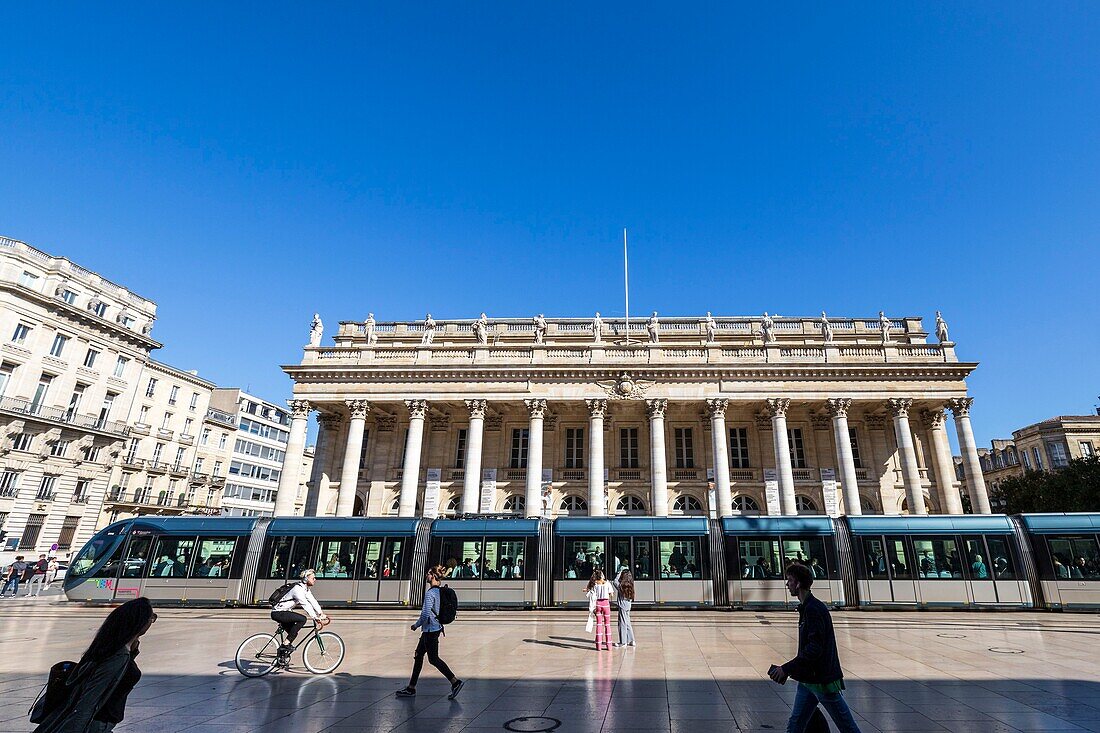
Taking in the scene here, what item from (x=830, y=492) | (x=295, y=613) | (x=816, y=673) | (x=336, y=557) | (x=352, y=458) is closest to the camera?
(x=816, y=673)

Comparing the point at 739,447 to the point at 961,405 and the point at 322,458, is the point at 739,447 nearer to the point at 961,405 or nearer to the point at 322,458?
the point at 961,405

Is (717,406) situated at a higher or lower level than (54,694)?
higher

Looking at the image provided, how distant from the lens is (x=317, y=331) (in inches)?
1362

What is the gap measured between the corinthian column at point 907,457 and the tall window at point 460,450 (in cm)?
2488

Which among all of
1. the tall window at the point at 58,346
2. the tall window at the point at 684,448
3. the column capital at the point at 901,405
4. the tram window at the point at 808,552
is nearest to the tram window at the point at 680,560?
the tram window at the point at 808,552

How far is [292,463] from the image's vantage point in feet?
103

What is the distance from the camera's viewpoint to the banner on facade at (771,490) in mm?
30683

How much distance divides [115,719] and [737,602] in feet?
60.1

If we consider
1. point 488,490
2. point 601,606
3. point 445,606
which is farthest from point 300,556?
point 488,490

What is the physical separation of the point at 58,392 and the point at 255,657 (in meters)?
42.0

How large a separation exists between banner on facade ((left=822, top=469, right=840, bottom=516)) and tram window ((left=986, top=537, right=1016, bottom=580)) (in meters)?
12.1

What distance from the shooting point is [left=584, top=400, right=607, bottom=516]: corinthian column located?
29.5 metres

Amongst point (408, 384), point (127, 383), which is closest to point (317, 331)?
point (408, 384)

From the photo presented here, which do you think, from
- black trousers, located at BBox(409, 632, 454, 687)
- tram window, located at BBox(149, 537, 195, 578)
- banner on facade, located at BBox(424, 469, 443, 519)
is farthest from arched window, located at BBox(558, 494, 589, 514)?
black trousers, located at BBox(409, 632, 454, 687)
